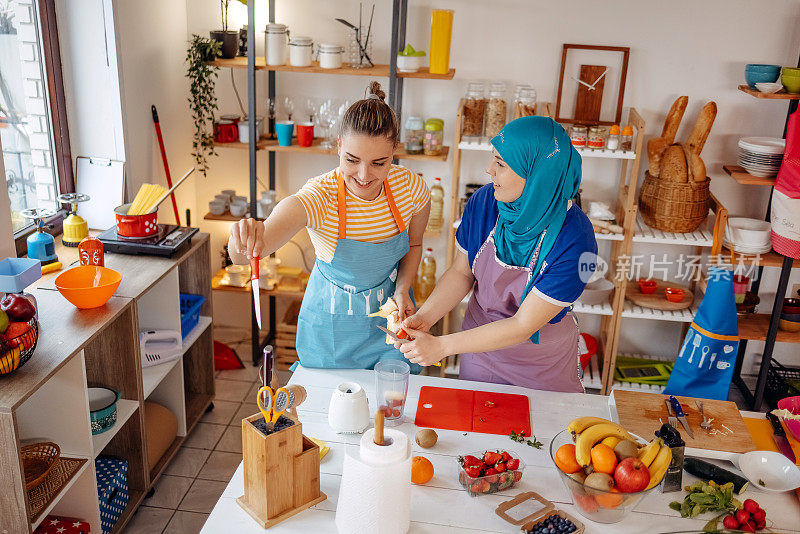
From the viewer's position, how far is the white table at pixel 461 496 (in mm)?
1716

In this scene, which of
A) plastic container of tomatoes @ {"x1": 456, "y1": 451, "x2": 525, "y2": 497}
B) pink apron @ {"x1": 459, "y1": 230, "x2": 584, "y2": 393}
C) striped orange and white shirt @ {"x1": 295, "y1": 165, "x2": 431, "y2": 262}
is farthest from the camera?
pink apron @ {"x1": 459, "y1": 230, "x2": 584, "y2": 393}

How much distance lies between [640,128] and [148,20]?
2.39 meters

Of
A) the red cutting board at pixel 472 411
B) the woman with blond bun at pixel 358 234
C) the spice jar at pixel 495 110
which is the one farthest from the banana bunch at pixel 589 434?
the spice jar at pixel 495 110

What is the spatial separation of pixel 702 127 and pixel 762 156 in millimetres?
305

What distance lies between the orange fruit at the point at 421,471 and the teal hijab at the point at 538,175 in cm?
67

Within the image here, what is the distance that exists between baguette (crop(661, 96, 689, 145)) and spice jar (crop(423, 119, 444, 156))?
111cm

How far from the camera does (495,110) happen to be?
3670mm

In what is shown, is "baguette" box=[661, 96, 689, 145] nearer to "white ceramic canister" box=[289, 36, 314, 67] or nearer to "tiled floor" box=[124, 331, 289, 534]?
"white ceramic canister" box=[289, 36, 314, 67]

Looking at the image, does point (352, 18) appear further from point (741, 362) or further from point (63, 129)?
point (741, 362)

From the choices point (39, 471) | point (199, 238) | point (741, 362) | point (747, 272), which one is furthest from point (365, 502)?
point (741, 362)

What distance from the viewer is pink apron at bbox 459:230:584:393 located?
238 cm

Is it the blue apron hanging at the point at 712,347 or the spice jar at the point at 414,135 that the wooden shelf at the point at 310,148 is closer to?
the spice jar at the point at 414,135

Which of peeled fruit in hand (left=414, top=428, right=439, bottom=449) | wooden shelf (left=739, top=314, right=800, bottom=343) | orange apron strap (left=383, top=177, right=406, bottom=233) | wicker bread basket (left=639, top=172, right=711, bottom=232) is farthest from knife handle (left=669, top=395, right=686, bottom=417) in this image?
wooden shelf (left=739, top=314, right=800, bottom=343)

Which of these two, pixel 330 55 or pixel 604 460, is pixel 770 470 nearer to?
pixel 604 460
